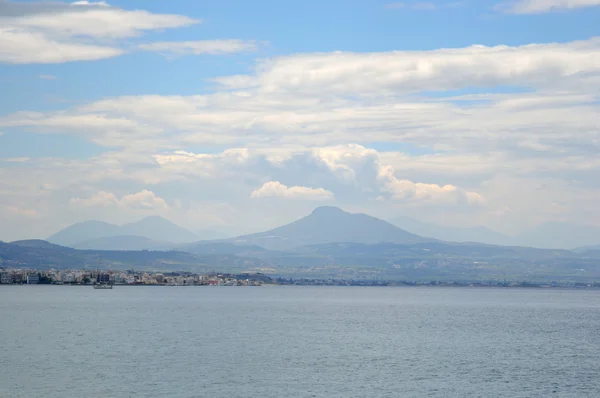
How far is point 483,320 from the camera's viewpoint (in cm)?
14100

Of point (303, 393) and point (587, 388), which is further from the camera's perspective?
point (587, 388)

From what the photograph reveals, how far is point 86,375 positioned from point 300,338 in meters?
38.6

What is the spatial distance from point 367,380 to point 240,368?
1135 centimetres

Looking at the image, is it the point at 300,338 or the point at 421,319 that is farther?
the point at 421,319

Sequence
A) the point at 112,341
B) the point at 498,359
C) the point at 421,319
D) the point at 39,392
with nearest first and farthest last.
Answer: the point at 39,392, the point at 498,359, the point at 112,341, the point at 421,319

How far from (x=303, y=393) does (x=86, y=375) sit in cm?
1730

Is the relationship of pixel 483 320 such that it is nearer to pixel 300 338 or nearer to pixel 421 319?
pixel 421 319

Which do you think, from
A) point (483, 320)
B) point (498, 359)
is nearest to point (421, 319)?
point (483, 320)

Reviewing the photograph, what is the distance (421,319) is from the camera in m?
140

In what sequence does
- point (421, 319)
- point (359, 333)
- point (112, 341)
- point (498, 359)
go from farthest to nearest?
point (421, 319), point (359, 333), point (112, 341), point (498, 359)

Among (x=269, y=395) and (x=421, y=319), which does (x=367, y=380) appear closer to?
(x=269, y=395)

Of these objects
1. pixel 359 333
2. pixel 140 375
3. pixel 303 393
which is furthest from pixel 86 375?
pixel 359 333

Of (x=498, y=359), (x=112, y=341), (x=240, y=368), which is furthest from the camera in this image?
(x=112, y=341)

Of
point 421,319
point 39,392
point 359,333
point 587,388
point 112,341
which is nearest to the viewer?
point 39,392
